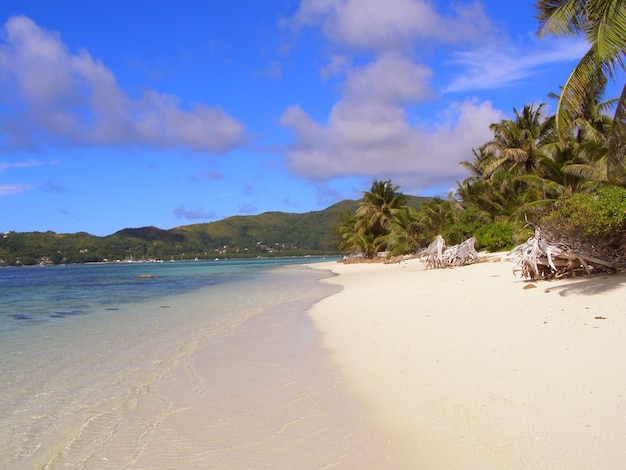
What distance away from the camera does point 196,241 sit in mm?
169250

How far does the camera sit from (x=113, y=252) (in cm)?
13412

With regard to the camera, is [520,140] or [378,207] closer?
[520,140]

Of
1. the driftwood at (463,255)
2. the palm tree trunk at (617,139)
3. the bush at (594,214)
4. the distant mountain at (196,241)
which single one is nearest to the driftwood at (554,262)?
the bush at (594,214)

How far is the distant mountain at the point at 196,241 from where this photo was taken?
386 feet

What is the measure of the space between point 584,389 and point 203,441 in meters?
3.76

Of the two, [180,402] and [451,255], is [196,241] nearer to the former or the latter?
[451,255]

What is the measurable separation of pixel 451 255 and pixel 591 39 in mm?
14033

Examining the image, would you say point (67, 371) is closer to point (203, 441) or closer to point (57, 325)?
point (203, 441)

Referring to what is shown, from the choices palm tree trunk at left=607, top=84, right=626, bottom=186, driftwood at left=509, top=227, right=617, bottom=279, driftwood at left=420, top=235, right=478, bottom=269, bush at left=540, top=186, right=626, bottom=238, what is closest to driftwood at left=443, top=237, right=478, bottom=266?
driftwood at left=420, top=235, right=478, bottom=269

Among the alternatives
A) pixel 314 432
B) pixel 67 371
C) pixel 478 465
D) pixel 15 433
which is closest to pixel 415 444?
pixel 478 465

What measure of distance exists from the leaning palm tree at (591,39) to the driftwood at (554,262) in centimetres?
234

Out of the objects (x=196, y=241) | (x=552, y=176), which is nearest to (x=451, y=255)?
(x=552, y=176)

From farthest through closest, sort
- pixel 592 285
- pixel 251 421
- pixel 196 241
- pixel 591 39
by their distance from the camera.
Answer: pixel 196 241
pixel 592 285
pixel 591 39
pixel 251 421

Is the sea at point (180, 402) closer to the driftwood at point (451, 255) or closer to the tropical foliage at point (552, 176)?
the tropical foliage at point (552, 176)
